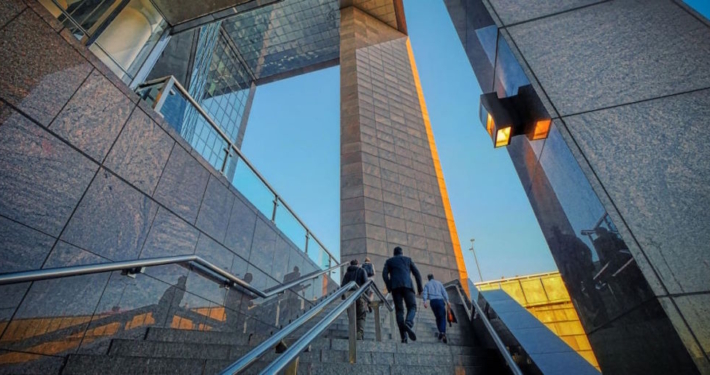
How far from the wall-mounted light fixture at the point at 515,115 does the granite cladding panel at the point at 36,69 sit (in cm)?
396

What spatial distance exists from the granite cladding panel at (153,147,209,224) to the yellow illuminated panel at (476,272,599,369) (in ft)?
33.6

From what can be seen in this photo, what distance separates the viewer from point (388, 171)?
43.0 feet

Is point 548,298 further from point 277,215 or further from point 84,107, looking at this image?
point 84,107

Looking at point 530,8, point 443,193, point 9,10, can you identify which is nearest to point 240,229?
point 9,10

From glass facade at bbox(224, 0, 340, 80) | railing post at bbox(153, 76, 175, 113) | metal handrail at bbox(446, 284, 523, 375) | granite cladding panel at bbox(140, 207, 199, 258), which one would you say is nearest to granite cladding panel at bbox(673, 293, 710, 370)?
metal handrail at bbox(446, 284, 523, 375)

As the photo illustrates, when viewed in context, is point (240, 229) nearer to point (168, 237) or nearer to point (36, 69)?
point (168, 237)

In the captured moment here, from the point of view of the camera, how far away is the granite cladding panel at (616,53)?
240 centimetres

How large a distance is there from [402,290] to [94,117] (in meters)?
4.22

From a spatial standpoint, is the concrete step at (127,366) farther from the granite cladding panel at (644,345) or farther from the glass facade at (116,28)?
the glass facade at (116,28)

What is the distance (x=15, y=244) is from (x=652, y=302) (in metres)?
4.17

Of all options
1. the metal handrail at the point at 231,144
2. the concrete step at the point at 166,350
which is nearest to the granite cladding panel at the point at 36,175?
the concrete step at the point at 166,350

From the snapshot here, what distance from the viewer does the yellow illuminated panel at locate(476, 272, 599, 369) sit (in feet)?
34.9

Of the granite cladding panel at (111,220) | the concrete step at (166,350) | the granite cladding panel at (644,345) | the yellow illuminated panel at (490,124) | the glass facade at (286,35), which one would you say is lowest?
the granite cladding panel at (644,345)

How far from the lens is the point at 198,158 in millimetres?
4594
